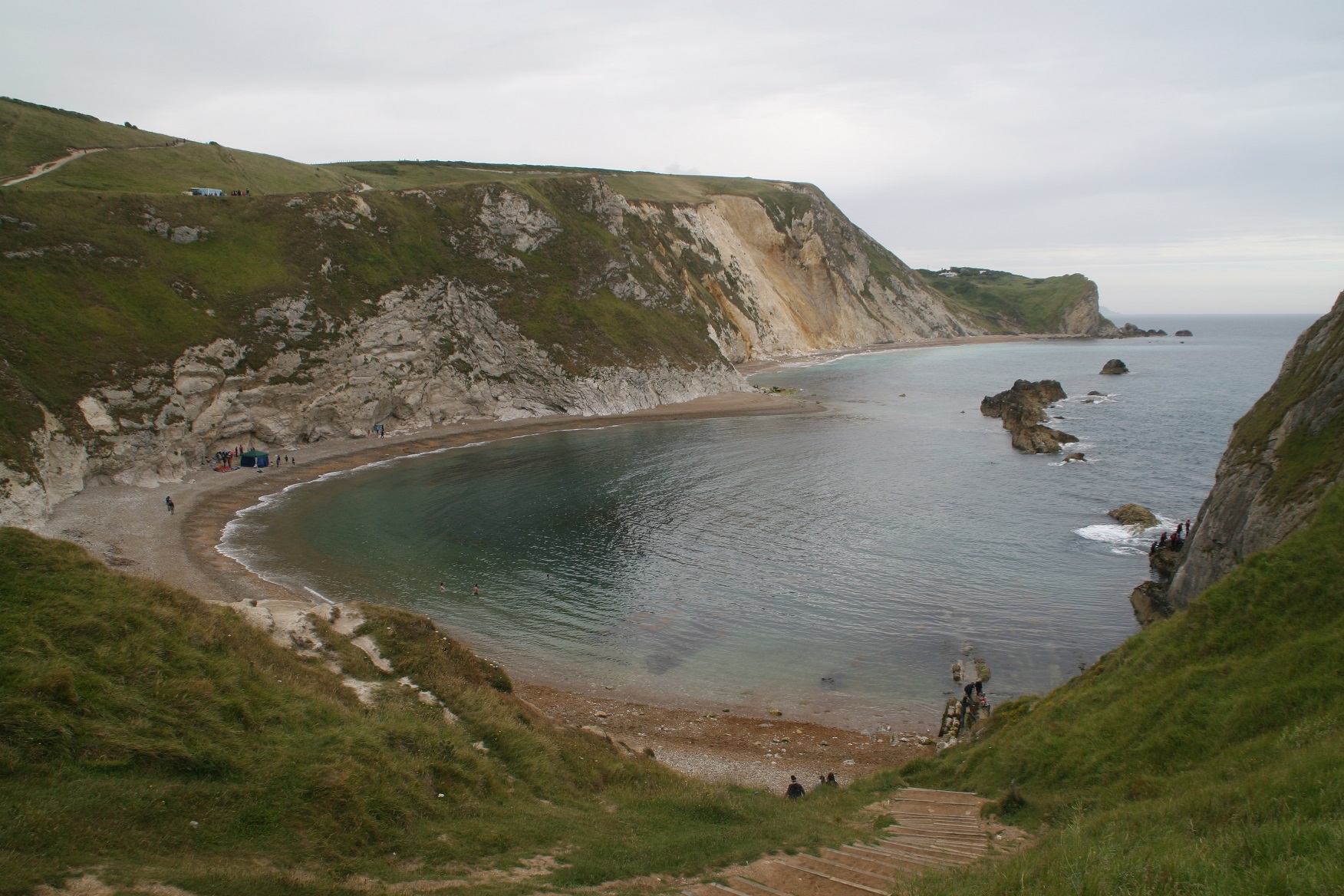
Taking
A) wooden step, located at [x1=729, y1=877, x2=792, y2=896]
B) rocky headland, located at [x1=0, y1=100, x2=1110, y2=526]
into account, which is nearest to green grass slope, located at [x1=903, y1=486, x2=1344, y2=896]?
wooden step, located at [x1=729, y1=877, x2=792, y2=896]

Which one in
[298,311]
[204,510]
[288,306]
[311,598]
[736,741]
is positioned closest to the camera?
[736,741]

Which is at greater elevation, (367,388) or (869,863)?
(367,388)

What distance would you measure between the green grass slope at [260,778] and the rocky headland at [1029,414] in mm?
65808

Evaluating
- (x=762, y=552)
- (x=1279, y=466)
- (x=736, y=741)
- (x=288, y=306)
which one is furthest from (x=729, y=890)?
(x=288, y=306)

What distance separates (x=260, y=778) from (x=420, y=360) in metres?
77.4

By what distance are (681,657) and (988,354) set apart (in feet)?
554

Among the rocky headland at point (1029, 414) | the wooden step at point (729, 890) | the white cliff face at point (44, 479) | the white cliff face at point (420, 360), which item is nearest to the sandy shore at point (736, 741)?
the wooden step at point (729, 890)

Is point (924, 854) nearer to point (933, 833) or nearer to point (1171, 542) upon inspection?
point (933, 833)

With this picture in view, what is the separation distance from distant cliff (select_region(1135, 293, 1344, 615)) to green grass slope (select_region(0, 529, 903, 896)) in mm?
14765

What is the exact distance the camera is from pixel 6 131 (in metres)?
91.3

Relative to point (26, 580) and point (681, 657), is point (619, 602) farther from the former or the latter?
point (26, 580)

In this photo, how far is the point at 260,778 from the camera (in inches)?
521

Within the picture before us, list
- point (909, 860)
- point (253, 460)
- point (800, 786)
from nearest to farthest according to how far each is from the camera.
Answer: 1. point (909, 860)
2. point (800, 786)
3. point (253, 460)

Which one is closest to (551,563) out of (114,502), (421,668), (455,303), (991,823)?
(421,668)
